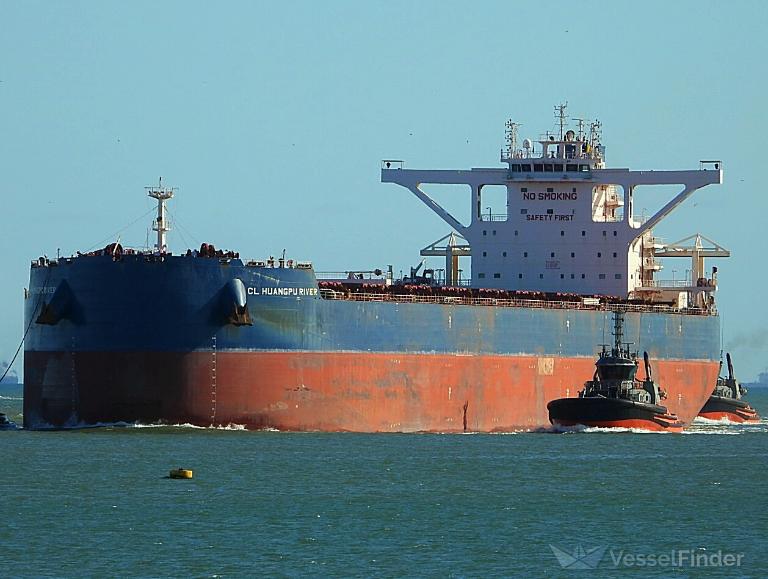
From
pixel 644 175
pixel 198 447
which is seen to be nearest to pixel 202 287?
pixel 198 447

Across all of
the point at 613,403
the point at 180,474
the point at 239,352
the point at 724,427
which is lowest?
the point at 724,427

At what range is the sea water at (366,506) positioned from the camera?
24984 mm

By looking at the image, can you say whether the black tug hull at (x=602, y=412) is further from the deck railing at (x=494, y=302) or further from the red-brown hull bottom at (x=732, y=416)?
the red-brown hull bottom at (x=732, y=416)

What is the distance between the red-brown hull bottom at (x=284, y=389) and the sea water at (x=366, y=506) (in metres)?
0.48

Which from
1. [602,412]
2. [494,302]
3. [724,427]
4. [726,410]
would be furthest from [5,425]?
[726,410]

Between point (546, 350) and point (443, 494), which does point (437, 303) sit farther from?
point (443, 494)

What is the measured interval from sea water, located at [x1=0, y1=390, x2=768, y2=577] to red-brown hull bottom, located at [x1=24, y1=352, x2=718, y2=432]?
482 mm

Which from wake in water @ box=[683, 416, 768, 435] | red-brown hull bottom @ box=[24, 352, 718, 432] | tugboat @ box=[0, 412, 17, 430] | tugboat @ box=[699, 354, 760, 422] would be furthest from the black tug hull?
tugboat @ box=[699, 354, 760, 422]

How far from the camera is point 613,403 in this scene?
44969mm

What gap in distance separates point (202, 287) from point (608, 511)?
41.7 ft

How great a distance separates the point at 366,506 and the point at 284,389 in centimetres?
1152

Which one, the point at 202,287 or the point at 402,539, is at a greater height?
the point at 202,287

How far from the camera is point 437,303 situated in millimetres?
45438

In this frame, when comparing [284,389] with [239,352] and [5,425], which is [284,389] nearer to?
[239,352]
